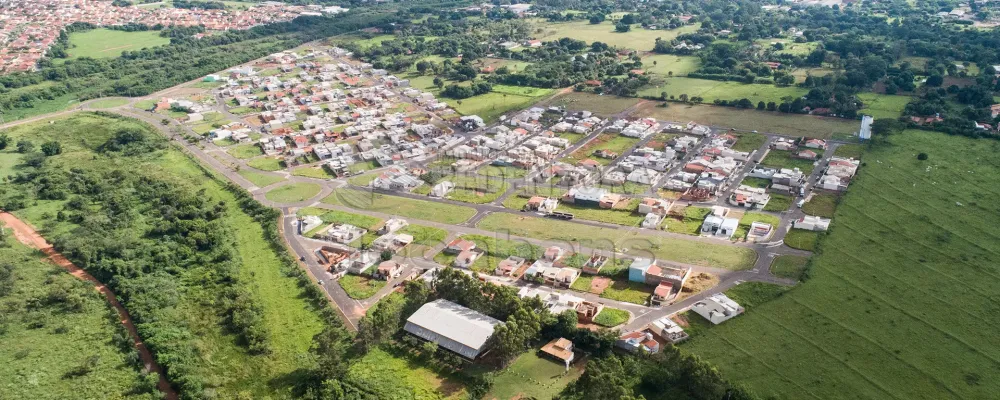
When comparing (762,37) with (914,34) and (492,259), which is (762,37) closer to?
(914,34)

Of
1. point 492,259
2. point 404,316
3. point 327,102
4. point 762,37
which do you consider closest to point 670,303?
point 492,259

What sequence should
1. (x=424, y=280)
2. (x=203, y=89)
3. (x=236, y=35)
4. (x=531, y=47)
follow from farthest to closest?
1. (x=236, y=35)
2. (x=531, y=47)
3. (x=203, y=89)
4. (x=424, y=280)

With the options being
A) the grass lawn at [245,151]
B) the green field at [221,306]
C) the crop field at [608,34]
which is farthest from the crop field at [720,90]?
the green field at [221,306]

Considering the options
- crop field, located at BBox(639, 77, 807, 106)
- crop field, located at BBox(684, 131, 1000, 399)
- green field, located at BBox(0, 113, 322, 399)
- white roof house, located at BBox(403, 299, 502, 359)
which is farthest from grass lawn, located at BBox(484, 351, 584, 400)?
crop field, located at BBox(639, 77, 807, 106)

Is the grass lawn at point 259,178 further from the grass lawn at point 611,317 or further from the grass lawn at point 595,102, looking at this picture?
the grass lawn at point 611,317

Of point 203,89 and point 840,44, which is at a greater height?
point 840,44

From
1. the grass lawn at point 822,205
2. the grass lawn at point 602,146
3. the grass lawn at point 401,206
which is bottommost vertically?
the grass lawn at point 401,206

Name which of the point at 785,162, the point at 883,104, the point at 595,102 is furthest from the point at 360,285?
the point at 883,104

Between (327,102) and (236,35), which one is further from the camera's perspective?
(236,35)
